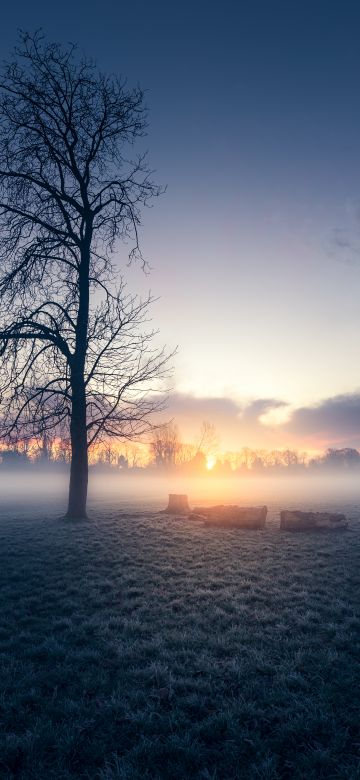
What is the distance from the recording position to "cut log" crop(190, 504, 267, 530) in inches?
633

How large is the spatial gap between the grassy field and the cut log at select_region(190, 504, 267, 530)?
5.76 m

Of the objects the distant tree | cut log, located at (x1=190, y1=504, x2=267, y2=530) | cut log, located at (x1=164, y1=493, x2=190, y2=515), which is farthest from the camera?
the distant tree

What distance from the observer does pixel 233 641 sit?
582 cm

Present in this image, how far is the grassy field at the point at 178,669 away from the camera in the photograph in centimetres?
354

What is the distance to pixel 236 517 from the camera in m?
16.6

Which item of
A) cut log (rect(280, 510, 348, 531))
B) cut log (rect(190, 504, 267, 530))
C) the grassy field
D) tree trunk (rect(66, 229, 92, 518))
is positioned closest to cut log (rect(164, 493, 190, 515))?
cut log (rect(190, 504, 267, 530))

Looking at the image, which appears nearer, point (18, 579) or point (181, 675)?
point (181, 675)

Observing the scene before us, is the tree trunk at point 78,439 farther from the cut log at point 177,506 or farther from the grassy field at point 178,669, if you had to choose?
the grassy field at point 178,669

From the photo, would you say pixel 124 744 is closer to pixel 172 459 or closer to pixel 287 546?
pixel 287 546

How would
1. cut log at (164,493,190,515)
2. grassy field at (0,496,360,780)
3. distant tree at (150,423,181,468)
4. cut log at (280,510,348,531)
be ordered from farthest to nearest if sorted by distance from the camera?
distant tree at (150,423,181,468)
cut log at (164,493,190,515)
cut log at (280,510,348,531)
grassy field at (0,496,360,780)

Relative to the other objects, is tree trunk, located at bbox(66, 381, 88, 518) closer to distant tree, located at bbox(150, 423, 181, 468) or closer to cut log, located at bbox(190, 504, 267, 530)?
cut log, located at bbox(190, 504, 267, 530)

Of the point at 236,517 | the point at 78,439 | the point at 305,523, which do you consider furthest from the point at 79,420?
the point at 305,523

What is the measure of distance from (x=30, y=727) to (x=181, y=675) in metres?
1.88

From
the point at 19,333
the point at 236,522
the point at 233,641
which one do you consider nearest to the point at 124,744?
the point at 233,641
